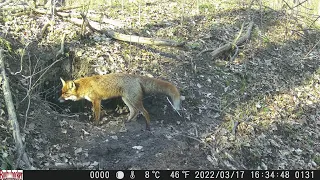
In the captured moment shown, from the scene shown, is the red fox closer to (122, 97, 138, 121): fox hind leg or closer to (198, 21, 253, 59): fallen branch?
(122, 97, 138, 121): fox hind leg

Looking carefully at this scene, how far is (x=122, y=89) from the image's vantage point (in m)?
7.74

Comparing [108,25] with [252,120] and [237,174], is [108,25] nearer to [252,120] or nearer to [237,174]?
[252,120]

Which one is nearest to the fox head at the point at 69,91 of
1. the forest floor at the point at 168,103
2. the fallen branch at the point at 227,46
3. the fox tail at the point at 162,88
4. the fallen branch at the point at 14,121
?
the forest floor at the point at 168,103

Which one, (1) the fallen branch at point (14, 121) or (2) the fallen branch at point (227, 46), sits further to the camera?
(2) the fallen branch at point (227, 46)

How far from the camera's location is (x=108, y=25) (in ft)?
35.3

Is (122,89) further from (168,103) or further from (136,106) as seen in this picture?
(168,103)

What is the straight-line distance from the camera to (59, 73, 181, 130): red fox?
770 cm

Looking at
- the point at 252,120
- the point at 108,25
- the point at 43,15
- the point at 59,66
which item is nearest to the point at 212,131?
the point at 252,120

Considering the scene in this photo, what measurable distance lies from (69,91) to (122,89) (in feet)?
4.16

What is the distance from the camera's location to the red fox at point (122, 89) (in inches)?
303

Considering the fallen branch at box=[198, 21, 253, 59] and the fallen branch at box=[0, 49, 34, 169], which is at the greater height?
the fallen branch at box=[198, 21, 253, 59]
